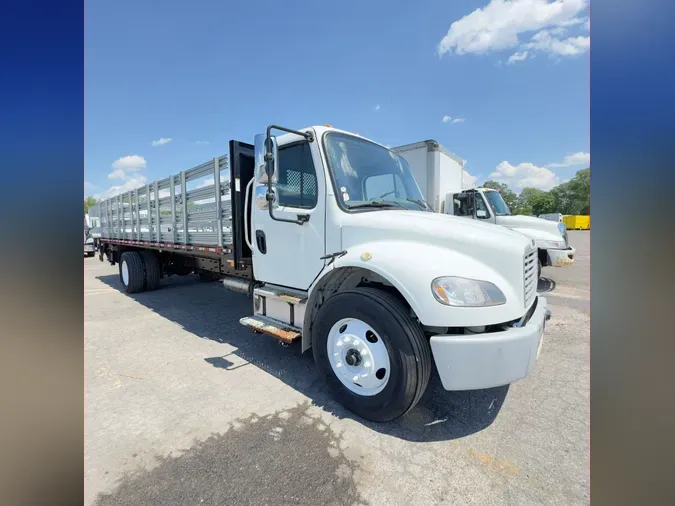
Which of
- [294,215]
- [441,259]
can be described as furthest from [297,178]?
[441,259]

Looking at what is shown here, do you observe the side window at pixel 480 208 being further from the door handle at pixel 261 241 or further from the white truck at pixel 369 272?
the door handle at pixel 261 241

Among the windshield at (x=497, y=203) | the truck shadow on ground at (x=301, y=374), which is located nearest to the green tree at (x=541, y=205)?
the windshield at (x=497, y=203)

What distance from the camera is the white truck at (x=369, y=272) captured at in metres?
2.12

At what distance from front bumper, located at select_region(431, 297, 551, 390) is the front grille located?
0.40 metres

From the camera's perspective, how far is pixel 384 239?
267cm

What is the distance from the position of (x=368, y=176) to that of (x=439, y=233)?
1205 millimetres

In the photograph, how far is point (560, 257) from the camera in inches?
283

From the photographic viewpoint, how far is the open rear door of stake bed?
14.1ft

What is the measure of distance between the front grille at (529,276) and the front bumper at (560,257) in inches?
214

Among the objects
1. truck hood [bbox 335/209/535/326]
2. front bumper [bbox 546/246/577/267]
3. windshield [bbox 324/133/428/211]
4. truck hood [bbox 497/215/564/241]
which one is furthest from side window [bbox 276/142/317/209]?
front bumper [bbox 546/246/577/267]

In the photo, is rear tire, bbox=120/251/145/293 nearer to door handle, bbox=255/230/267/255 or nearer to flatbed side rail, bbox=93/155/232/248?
flatbed side rail, bbox=93/155/232/248

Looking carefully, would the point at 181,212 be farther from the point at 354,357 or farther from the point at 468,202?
the point at 468,202
